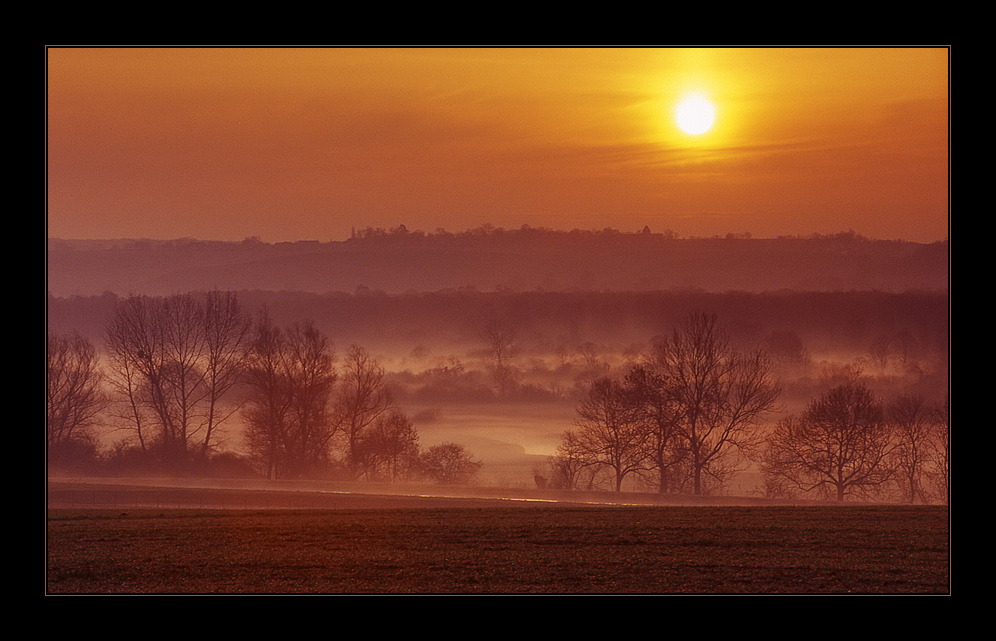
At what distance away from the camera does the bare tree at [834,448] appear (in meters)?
54.3

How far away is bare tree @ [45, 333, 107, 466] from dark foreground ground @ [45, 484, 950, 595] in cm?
2093

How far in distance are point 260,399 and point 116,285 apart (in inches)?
397

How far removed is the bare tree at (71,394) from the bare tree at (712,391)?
31.0 metres

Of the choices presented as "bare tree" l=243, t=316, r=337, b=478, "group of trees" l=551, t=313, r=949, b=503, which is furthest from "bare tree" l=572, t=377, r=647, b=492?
"bare tree" l=243, t=316, r=337, b=478

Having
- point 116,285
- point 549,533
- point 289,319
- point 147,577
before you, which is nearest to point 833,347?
point 289,319

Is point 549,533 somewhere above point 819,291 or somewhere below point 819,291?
below

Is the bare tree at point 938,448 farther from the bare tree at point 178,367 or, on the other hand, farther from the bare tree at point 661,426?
the bare tree at point 178,367

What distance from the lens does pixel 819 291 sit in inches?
2243

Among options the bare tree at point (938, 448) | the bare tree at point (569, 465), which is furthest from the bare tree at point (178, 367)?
the bare tree at point (938, 448)

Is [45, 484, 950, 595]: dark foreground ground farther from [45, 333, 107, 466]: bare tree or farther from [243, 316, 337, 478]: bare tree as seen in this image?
[243, 316, 337, 478]: bare tree

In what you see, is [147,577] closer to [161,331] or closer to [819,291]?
[161,331]

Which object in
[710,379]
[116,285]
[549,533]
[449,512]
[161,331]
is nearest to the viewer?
[549,533]

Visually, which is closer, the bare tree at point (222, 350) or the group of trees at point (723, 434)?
the bare tree at point (222, 350)

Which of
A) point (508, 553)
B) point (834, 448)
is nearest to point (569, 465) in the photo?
point (834, 448)
